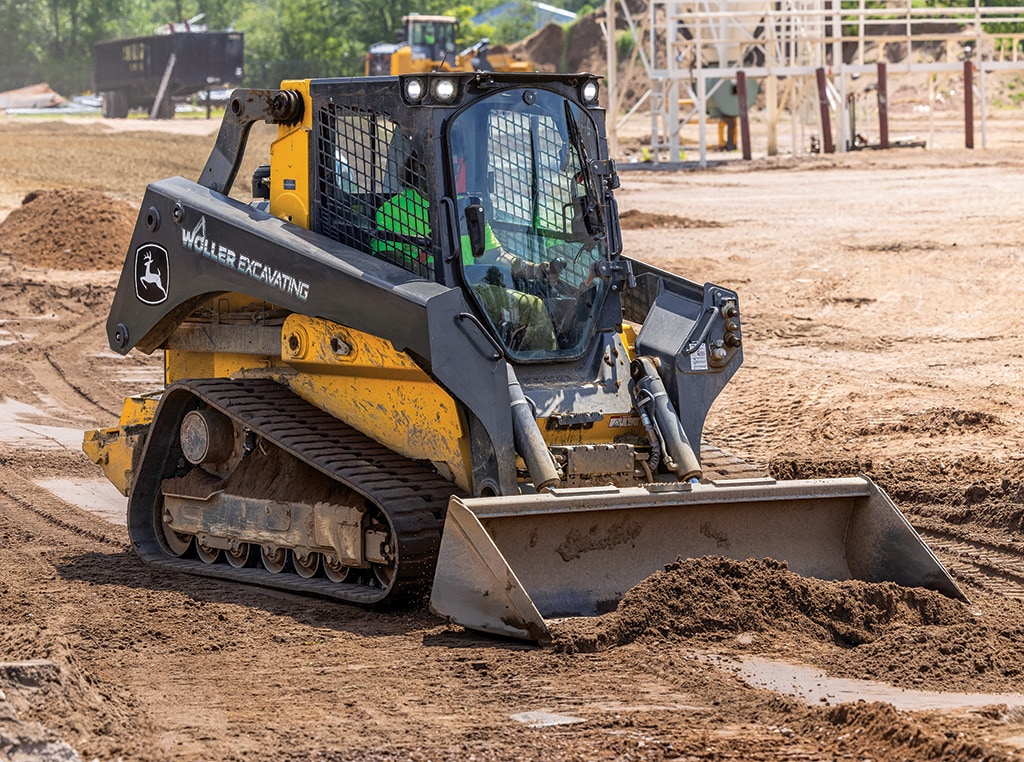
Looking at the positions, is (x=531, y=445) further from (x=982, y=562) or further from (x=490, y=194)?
(x=982, y=562)

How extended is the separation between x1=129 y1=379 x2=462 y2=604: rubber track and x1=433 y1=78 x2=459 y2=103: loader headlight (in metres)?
1.57

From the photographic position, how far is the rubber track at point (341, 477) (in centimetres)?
644

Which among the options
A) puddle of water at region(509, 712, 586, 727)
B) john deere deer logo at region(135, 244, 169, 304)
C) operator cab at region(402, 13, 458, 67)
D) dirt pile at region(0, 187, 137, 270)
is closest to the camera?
puddle of water at region(509, 712, 586, 727)

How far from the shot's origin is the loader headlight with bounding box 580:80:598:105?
726 cm

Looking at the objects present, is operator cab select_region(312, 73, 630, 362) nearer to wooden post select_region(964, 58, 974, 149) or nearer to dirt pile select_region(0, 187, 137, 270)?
dirt pile select_region(0, 187, 137, 270)

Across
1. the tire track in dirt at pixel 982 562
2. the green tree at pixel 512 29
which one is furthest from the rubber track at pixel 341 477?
the green tree at pixel 512 29

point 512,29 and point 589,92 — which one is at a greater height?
point 512,29

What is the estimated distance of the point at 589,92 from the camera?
7293 millimetres

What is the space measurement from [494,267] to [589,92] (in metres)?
1.03

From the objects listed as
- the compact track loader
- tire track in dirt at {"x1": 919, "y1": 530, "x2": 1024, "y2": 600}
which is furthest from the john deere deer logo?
tire track in dirt at {"x1": 919, "y1": 530, "x2": 1024, "y2": 600}

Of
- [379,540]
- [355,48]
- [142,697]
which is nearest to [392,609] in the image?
A: [379,540]

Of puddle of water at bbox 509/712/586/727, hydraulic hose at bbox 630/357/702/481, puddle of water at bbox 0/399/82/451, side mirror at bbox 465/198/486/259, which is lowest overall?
puddle of water at bbox 0/399/82/451

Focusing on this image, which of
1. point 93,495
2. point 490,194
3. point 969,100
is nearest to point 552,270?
point 490,194

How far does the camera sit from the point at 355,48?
63.1 m
